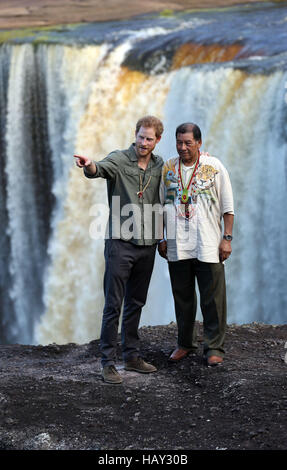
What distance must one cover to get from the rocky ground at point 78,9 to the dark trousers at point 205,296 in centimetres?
1204

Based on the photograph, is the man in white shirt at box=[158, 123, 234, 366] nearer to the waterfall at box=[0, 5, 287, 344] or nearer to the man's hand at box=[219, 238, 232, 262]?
the man's hand at box=[219, 238, 232, 262]

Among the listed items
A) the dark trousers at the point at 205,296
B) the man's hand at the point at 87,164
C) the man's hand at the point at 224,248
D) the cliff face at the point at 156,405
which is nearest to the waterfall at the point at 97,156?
the cliff face at the point at 156,405

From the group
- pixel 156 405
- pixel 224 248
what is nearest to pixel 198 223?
pixel 224 248

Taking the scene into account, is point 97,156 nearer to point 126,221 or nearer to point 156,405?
point 126,221

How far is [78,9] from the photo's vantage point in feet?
58.5

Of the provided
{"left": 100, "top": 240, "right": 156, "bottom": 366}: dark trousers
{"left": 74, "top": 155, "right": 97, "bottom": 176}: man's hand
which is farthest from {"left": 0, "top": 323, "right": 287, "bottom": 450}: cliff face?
{"left": 74, "top": 155, "right": 97, "bottom": 176}: man's hand

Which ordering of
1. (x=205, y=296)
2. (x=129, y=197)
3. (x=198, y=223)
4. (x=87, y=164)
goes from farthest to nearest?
(x=205, y=296), (x=198, y=223), (x=129, y=197), (x=87, y=164)

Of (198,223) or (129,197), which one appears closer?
(129,197)

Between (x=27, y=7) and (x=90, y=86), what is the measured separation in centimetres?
493

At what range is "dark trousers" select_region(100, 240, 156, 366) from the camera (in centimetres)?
542

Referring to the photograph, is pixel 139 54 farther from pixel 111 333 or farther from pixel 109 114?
pixel 111 333

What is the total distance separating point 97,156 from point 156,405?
9.67 m

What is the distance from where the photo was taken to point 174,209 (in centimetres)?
555
